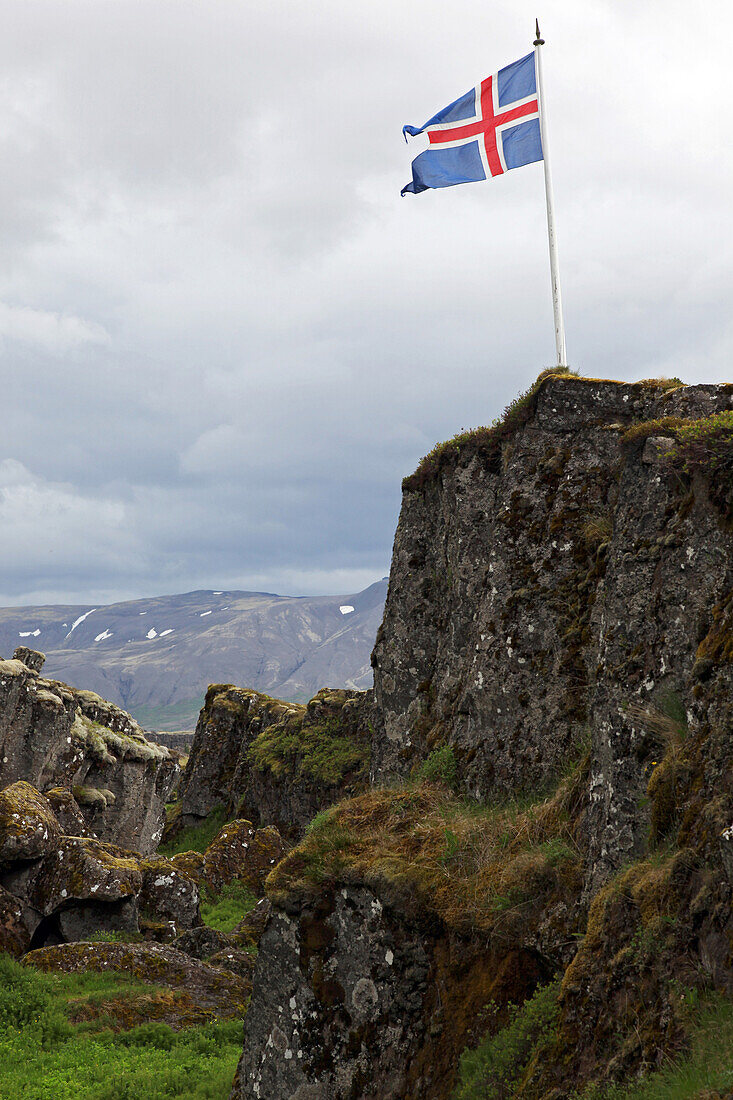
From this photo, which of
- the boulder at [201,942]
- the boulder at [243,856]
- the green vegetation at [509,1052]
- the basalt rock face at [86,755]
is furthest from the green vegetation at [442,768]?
the basalt rock face at [86,755]

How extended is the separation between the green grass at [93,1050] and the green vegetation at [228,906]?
1008 cm

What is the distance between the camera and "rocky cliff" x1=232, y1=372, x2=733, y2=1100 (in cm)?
832

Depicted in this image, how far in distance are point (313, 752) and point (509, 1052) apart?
31317 mm

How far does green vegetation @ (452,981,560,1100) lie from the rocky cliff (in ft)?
0.12

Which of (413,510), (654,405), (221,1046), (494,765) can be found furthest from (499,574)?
(221,1046)

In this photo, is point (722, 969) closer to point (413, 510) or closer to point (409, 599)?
point (409, 599)

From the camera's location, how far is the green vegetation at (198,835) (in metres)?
46.6

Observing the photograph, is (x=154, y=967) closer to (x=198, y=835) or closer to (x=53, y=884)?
(x=53, y=884)

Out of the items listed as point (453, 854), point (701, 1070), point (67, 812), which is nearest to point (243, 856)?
point (67, 812)

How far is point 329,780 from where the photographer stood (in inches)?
1510

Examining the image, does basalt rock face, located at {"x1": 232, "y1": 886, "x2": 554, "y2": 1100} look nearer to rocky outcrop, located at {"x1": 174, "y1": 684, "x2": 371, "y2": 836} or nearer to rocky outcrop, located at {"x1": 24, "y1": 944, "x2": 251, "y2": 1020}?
rocky outcrop, located at {"x1": 24, "y1": 944, "x2": 251, "y2": 1020}

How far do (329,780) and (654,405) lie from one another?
90.9ft

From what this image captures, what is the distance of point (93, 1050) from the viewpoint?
1788 cm

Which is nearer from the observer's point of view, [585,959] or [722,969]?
[722,969]
